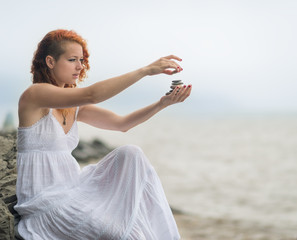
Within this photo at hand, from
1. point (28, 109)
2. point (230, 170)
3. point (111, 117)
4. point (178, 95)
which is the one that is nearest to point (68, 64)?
point (28, 109)

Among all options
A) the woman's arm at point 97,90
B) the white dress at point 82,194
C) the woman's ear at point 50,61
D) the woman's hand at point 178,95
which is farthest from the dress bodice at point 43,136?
the woman's hand at point 178,95

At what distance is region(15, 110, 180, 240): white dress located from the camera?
77.4 inches

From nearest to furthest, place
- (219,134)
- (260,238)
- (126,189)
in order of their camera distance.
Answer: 1. (126,189)
2. (260,238)
3. (219,134)

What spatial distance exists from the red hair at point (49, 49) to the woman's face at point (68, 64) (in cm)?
2

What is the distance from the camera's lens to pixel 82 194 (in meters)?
2.07

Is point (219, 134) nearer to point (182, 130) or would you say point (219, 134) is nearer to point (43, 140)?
point (182, 130)

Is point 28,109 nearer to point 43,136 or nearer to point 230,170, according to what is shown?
point 43,136

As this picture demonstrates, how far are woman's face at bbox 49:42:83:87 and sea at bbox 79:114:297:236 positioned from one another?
5490 mm

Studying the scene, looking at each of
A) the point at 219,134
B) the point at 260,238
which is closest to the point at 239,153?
the point at 219,134

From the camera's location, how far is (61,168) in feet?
7.09

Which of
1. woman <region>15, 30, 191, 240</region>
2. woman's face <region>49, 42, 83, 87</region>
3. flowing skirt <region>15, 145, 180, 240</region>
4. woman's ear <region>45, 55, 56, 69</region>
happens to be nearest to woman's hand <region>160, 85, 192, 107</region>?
woman <region>15, 30, 191, 240</region>

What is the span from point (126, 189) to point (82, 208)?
8.7 inches

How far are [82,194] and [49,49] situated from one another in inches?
28.5

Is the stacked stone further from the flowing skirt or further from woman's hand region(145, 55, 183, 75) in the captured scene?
the flowing skirt
